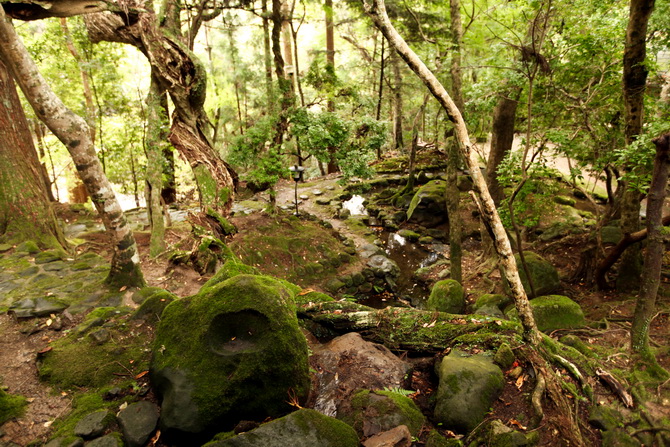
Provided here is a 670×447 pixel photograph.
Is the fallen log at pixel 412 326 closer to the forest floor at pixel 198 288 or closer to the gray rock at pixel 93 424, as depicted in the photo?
the forest floor at pixel 198 288

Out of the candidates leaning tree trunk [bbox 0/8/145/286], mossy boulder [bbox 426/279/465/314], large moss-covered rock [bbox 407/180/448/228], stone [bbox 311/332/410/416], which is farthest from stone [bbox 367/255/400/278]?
leaning tree trunk [bbox 0/8/145/286]

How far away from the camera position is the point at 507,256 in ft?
11.1

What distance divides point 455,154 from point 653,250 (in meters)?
4.59

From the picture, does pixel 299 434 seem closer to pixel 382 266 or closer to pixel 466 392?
pixel 466 392

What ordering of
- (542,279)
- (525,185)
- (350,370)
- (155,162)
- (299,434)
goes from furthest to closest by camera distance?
(542,279) < (525,185) < (155,162) < (350,370) < (299,434)

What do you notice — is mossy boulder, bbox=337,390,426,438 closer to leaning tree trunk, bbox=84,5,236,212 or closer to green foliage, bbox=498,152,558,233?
green foliage, bbox=498,152,558,233

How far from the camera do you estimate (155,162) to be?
23.7ft

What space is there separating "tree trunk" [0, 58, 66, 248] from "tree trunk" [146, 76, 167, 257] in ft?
6.18

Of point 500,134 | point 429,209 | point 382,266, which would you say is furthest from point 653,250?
point 429,209

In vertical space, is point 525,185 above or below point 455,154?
below

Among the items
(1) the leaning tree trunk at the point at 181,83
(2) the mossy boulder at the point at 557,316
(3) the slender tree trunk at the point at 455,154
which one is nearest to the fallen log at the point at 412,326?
(2) the mossy boulder at the point at 557,316

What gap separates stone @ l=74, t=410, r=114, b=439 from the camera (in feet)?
9.36

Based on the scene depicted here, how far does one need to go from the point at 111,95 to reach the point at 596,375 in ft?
44.9

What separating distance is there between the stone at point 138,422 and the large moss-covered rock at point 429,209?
11900mm
